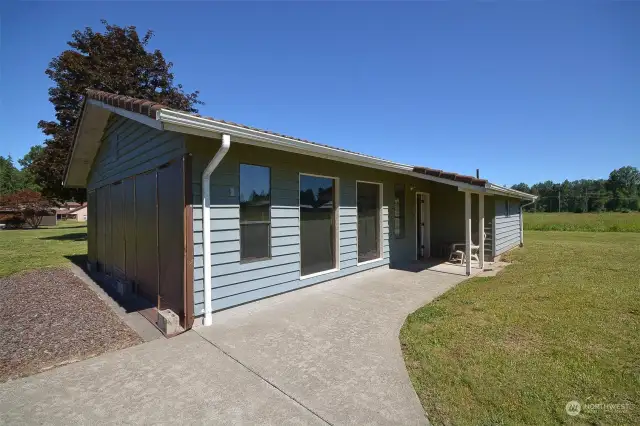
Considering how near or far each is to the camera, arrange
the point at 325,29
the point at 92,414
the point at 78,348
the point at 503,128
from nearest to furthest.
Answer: the point at 92,414 < the point at 78,348 < the point at 325,29 < the point at 503,128

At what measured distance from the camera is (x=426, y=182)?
9930mm

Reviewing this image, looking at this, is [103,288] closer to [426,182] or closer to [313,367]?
[313,367]

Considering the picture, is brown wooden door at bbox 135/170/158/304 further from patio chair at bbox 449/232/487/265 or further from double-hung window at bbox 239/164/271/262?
patio chair at bbox 449/232/487/265

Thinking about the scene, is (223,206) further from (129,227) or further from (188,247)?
(129,227)

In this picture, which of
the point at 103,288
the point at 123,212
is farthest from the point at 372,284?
the point at 103,288

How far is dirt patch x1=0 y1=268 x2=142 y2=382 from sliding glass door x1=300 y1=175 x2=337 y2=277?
10.2 ft

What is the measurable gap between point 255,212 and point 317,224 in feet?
5.36

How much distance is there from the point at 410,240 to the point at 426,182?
217cm

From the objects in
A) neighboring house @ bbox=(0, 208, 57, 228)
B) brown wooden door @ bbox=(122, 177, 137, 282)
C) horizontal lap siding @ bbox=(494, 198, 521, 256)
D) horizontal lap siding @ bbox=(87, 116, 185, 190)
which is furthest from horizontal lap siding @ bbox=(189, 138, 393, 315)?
neighboring house @ bbox=(0, 208, 57, 228)

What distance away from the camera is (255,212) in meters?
4.93

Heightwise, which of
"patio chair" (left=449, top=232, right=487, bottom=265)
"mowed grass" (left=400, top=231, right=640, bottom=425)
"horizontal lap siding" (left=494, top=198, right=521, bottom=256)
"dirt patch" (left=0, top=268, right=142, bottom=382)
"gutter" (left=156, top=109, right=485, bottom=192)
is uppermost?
"gutter" (left=156, top=109, right=485, bottom=192)

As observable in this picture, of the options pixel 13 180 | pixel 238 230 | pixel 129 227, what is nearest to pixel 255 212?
pixel 238 230

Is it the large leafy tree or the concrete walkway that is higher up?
the large leafy tree

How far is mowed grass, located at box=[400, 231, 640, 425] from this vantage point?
232cm
